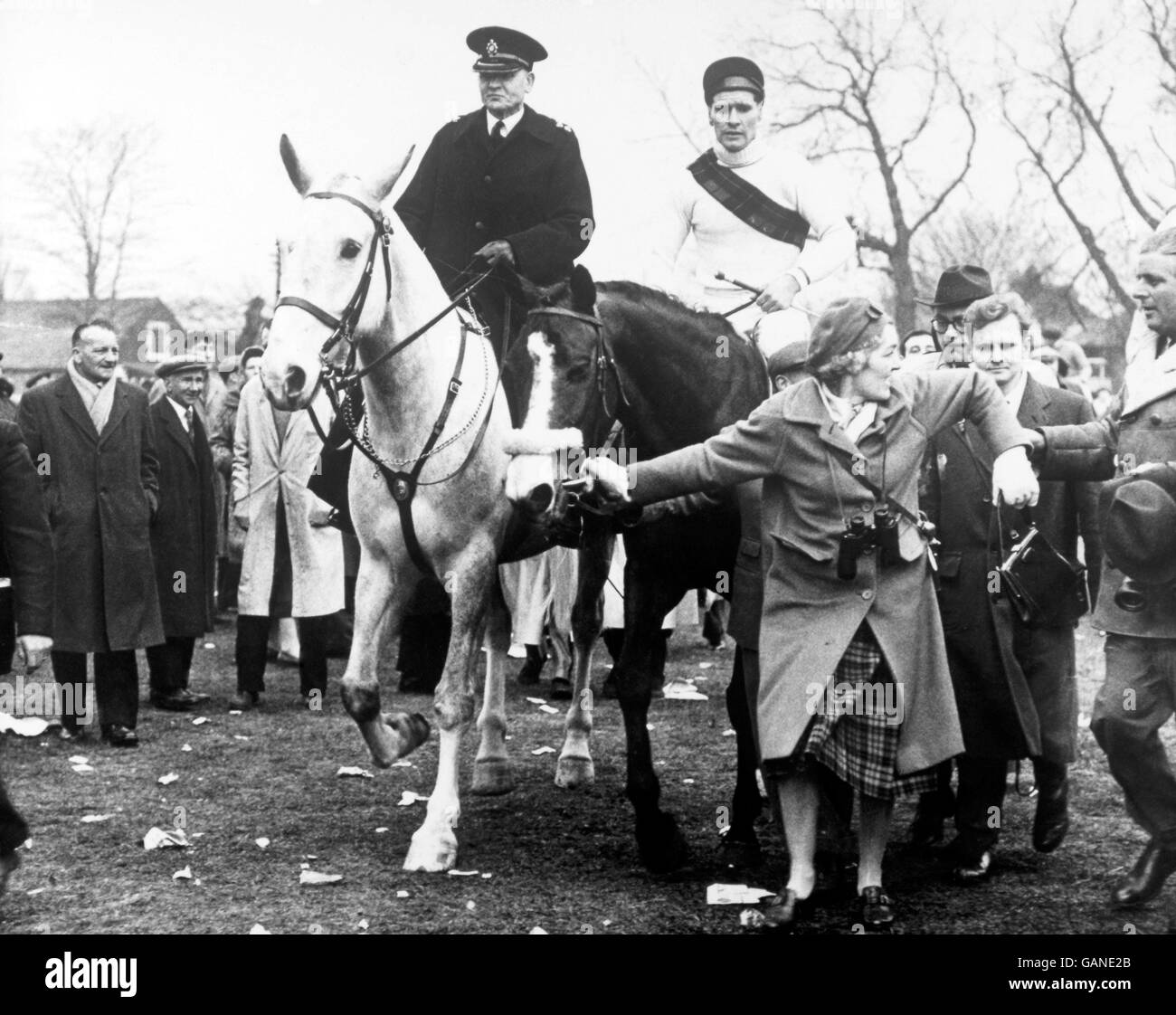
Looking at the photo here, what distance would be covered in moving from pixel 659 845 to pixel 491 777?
4.87 ft

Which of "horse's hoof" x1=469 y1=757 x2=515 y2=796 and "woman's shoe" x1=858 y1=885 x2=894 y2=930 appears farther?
"horse's hoof" x1=469 y1=757 x2=515 y2=796

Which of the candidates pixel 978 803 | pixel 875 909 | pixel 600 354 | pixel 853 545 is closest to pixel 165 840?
pixel 600 354

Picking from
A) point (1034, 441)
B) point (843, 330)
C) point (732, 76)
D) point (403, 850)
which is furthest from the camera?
point (732, 76)

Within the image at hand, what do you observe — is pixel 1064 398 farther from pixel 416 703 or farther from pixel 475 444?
pixel 416 703

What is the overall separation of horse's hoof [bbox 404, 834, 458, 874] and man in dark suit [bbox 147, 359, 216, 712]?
3.95 meters

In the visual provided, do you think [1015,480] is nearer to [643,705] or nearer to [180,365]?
[643,705]

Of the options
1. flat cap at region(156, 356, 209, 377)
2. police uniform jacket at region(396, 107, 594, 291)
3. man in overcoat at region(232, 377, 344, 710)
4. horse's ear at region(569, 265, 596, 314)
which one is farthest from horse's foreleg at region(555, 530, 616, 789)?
flat cap at region(156, 356, 209, 377)

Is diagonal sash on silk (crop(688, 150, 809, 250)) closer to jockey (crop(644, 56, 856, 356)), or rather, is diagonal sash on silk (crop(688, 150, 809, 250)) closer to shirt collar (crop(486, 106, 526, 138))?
jockey (crop(644, 56, 856, 356))

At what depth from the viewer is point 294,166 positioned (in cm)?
559

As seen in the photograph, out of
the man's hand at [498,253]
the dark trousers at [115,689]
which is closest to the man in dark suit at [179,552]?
the dark trousers at [115,689]

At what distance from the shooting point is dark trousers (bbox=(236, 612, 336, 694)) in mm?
9523

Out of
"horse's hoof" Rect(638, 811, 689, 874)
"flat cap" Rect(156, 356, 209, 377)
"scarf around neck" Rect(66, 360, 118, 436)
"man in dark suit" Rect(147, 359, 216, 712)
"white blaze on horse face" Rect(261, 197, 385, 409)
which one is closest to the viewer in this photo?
"white blaze on horse face" Rect(261, 197, 385, 409)

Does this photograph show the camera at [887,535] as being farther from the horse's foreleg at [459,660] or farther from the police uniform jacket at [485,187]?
the police uniform jacket at [485,187]
